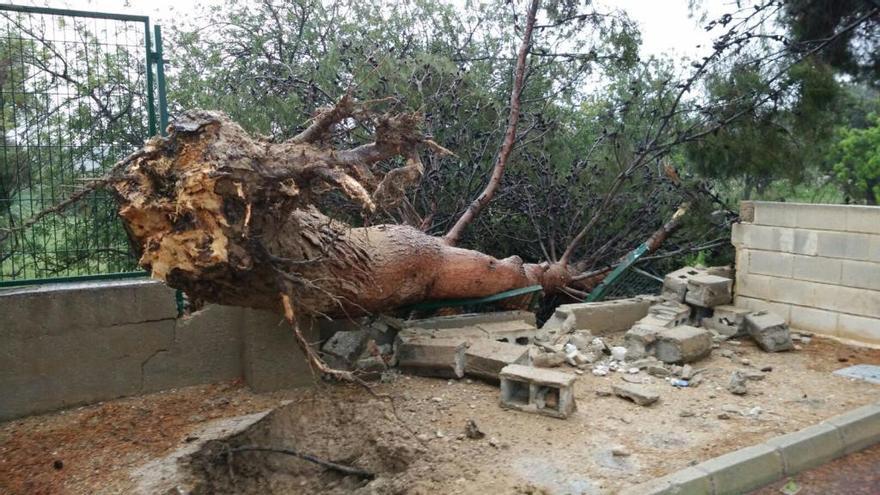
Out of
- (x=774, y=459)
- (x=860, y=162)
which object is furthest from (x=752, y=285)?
(x=860, y=162)

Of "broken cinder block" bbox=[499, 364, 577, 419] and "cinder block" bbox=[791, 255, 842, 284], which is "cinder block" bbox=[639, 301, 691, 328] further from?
"broken cinder block" bbox=[499, 364, 577, 419]

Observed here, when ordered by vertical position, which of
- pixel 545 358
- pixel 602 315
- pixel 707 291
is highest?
pixel 707 291

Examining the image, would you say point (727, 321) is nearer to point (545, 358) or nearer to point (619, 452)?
point (545, 358)

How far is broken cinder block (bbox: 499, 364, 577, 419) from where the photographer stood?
4375mm

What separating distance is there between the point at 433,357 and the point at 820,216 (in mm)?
4291

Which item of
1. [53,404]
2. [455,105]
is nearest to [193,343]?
[53,404]

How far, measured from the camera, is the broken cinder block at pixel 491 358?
16.2ft

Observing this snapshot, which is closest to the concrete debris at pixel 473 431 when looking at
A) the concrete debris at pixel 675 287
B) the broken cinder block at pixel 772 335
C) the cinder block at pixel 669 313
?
the cinder block at pixel 669 313

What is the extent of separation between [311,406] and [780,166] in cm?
639

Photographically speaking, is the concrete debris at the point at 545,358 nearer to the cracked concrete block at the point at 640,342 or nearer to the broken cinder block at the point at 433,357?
the broken cinder block at the point at 433,357

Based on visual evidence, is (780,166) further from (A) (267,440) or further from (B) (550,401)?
(A) (267,440)

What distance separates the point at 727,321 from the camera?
21.8 feet

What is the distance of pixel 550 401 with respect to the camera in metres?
4.52

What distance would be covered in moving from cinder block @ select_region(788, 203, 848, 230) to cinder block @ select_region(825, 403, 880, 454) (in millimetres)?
2415
